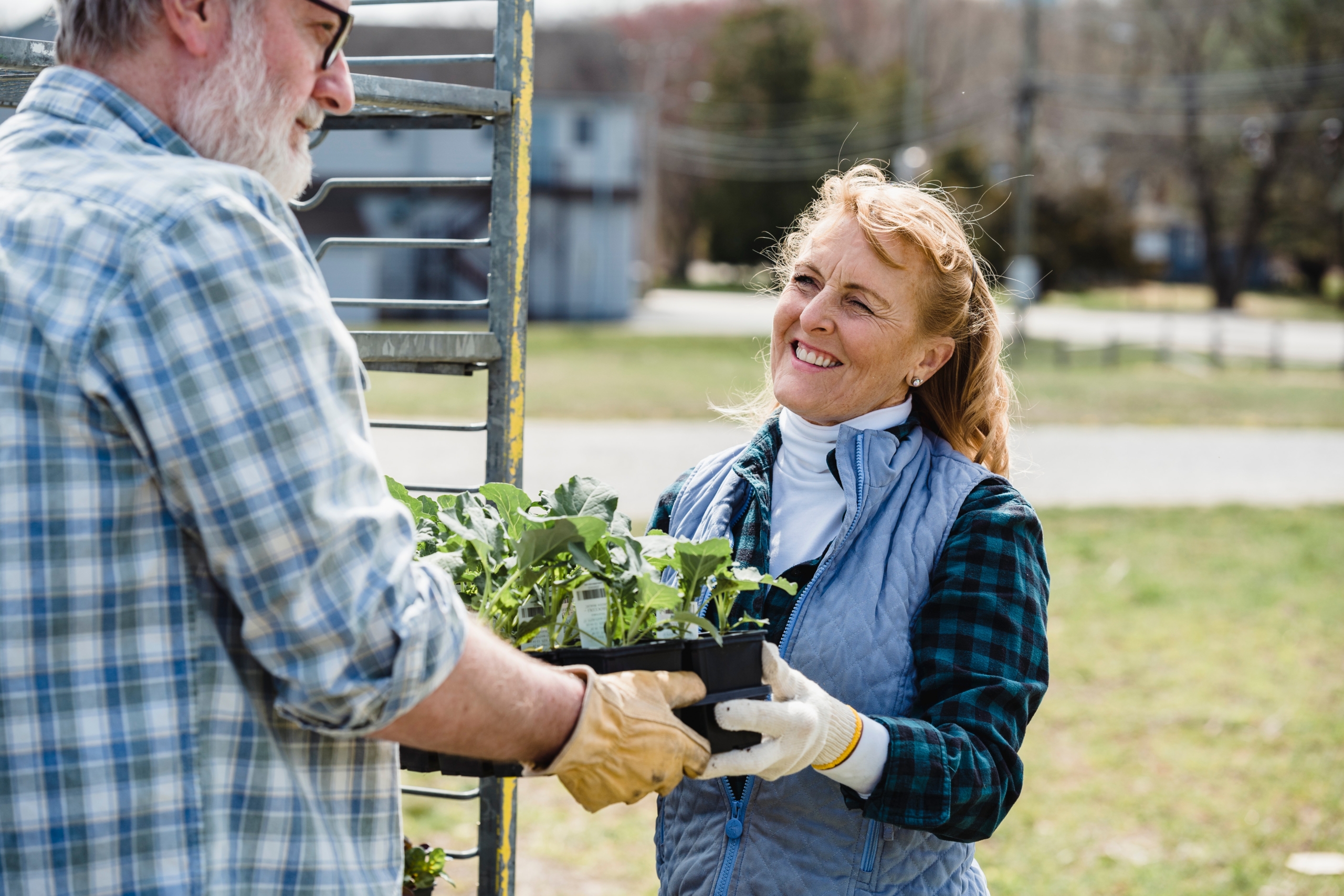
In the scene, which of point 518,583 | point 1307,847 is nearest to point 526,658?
point 518,583

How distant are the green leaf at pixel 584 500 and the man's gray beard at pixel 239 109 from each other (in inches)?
25.8

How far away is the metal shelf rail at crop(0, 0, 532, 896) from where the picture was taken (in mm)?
2541

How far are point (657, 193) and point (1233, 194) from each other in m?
26.2

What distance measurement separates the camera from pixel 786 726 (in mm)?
1732

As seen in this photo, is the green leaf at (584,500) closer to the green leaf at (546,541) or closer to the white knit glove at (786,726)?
the green leaf at (546,541)

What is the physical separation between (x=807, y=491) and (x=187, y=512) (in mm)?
1254

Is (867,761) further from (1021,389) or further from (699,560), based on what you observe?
(1021,389)

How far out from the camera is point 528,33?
102 inches

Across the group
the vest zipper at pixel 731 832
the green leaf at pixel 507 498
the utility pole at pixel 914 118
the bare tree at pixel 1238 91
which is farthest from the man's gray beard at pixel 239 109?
the bare tree at pixel 1238 91

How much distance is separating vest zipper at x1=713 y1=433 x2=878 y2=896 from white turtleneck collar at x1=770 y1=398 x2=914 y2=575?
8 cm

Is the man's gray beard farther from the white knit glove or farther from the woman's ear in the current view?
the woman's ear

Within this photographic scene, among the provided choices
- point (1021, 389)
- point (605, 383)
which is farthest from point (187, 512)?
point (605, 383)

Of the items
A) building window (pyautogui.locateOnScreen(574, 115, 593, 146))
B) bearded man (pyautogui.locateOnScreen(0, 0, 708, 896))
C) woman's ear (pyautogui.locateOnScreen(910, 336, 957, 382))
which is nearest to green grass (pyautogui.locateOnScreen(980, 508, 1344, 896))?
woman's ear (pyautogui.locateOnScreen(910, 336, 957, 382))

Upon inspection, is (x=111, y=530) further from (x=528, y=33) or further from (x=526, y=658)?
(x=528, y=33)
